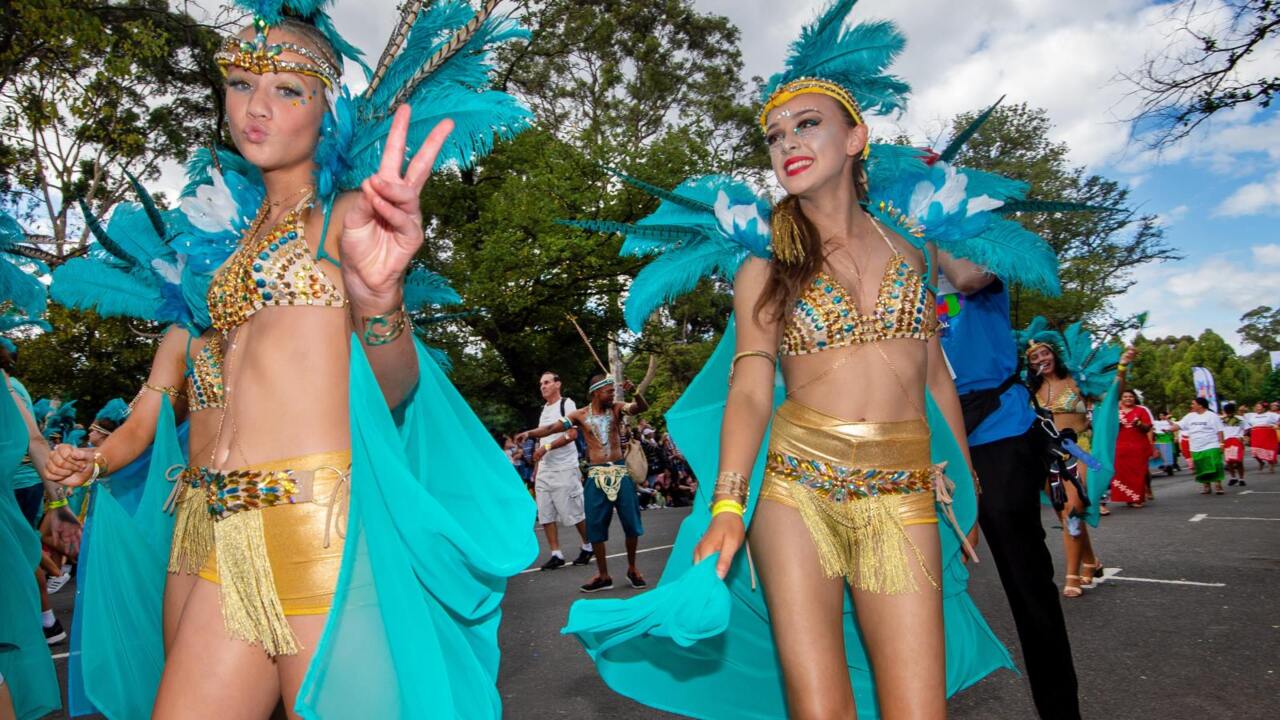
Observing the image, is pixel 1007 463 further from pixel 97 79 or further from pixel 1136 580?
pixel 97 79

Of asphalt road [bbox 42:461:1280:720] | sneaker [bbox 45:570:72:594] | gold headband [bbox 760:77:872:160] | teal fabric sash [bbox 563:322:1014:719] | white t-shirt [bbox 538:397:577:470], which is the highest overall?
gold headband [bbox 760:77:872:160]

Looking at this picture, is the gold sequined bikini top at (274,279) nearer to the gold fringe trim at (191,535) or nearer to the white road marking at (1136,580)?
the gold fringe trim at (191,535)

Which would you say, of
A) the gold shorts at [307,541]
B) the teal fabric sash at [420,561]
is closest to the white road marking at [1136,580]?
the teal fabric sash at [420,561]

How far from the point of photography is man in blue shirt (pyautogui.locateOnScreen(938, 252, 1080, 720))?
335cm

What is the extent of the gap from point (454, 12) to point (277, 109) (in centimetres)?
51

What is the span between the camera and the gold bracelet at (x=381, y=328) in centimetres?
209

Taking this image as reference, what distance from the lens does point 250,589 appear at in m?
1.91

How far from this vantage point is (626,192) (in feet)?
74.9

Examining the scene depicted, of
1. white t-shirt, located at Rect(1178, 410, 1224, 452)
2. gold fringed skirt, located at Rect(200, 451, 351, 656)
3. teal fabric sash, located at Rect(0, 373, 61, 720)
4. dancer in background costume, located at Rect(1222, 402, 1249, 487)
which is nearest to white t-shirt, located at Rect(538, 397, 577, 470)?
teal fabric sash, located at Rect(0, 373, 61, 720)

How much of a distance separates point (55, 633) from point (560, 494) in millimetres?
4737

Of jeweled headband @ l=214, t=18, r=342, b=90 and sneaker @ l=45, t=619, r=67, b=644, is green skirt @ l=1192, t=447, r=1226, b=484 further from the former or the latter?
jeweled headband @ l=214, t=18, r=342, b=90

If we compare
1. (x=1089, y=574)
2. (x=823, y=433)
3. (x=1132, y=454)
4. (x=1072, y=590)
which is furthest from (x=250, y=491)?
(x=1132, y=454)

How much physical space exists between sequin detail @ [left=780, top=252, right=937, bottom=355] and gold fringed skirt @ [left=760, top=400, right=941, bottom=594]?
0.22 meters

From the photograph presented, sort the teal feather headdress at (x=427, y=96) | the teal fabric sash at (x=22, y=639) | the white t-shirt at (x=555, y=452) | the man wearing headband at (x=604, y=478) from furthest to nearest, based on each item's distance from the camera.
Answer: the white t-shirt at (x=555, y=452) < the man wearing headband at (x=604, y=478) < the teal fabric sash at (x=22, y=639) < the teal feather headdress at (x=427, y=96)
